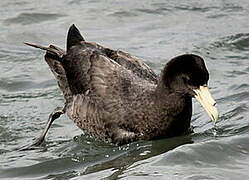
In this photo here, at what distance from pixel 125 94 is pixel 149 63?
137 inches

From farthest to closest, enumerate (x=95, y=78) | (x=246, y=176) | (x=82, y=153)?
(x=95, y=78)
(x=82, y=153)
(x=246, y=176)

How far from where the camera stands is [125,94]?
9570 millimetres

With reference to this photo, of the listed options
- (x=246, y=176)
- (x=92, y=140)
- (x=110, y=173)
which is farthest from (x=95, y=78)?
(x=246, y=176)

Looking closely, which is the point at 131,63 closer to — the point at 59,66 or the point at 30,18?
the point at 59,66

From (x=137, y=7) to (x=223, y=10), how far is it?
59.8 inches

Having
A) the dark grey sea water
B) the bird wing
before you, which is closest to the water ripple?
the dark grey sea water

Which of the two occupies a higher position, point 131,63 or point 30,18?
point 131,63

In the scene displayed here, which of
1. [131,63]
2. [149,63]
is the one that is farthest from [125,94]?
[149,63]

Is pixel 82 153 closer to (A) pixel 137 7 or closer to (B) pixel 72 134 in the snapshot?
(B) pixel 72 134

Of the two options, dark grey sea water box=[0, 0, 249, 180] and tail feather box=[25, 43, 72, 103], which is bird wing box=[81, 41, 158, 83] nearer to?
tail feather box=[25, 43, 72, 103]

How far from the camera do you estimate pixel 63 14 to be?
52.5 ft

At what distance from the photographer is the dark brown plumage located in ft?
30.3

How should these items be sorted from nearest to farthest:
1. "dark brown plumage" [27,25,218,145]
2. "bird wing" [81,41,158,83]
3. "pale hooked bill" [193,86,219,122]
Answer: "pale hooked bill" [193,86,219,122]
"dark brown plumage" [27,25,218,145]
"bird wing" [81,41,158,83]

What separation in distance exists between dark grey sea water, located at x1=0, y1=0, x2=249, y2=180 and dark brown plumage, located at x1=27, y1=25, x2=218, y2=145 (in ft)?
0.51
